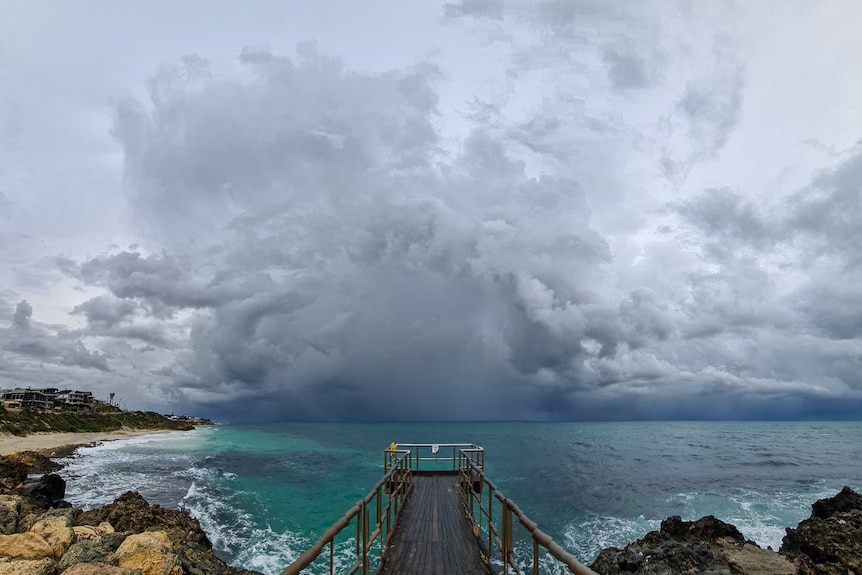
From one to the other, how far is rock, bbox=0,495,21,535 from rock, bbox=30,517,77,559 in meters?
0.55

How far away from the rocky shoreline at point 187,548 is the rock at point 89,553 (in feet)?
0.05

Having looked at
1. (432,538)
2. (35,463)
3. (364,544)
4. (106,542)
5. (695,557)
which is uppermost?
(364,544)

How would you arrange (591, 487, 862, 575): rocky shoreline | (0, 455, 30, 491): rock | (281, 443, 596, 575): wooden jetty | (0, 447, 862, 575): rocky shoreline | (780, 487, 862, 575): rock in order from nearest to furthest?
(281, 443, 596, 575): wooden jetty < (0, 447, 862, 575): rocky shoreline < (591, 487, 862, 575): rocky shoreline < (780, 487, 862, 575): rock < (0, 455, 30, 491): rock

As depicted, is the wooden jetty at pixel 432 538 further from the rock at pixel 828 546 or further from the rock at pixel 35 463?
the rock at pixel 35 463

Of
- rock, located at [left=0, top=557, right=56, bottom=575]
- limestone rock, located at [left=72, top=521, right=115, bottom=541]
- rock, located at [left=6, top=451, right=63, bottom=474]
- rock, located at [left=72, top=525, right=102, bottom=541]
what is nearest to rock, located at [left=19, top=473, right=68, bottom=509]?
limestone rock, located at [left=72, top=521, right=115, bottom=541]

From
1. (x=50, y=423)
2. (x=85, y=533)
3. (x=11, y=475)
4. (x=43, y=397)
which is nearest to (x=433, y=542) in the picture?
(x=85, y=533)

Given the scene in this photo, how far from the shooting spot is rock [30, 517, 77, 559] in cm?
1004

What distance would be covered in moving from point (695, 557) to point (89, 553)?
12.6 meters

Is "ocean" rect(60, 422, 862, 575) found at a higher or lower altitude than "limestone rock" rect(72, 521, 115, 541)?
lower

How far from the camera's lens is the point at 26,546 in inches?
371

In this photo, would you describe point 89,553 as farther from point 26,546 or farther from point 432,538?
point 432,538

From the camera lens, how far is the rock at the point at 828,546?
11125 mm

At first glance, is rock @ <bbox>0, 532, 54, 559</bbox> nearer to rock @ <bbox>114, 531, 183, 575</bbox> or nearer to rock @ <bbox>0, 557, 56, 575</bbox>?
rock @ <bbox>0, 557, 56, 575</bbox>

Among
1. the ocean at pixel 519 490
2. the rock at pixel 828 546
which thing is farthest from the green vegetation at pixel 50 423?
the rock at pixel 828 546
